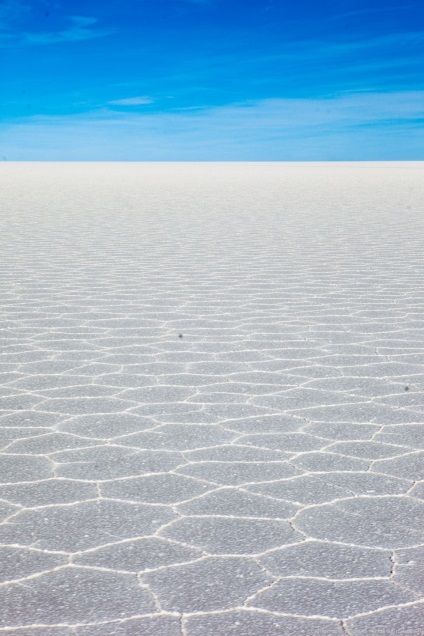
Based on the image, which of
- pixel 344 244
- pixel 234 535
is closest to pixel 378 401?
pixel 234 535

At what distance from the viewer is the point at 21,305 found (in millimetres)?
8430

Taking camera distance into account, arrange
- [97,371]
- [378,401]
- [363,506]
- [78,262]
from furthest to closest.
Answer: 1. [78,262]
2. [97,371]
3. [378,401]
4. [363,506]

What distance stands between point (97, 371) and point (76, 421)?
110cm

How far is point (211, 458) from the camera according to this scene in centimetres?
415

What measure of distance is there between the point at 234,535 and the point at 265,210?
68.9ft

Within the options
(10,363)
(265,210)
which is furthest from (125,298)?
(265,210)

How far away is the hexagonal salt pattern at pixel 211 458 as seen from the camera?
2816mm

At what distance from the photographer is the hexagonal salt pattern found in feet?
9.24

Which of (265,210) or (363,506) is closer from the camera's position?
(363,506)

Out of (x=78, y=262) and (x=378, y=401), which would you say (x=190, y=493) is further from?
(x=78, y=262)

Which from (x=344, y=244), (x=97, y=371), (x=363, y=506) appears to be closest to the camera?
(x=363, y=506)

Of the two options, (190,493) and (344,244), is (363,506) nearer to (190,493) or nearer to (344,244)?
(190,493)

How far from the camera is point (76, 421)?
475 cm

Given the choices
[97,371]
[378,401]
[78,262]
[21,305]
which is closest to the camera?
[378,401]
